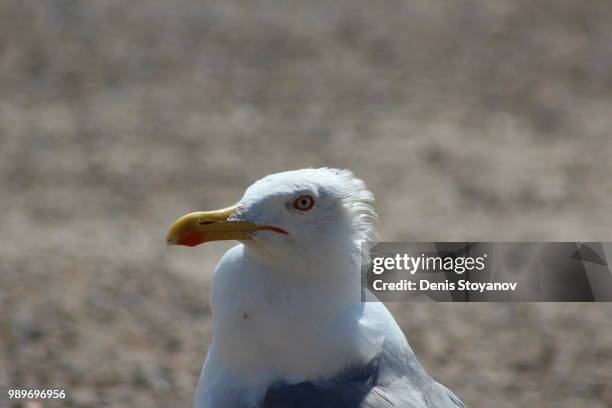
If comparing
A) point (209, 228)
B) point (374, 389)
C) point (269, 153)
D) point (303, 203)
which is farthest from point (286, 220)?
point (269, 153)

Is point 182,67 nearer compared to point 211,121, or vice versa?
point 211,121

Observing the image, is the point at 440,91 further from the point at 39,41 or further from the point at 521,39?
the point at 39,41

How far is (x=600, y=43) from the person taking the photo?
11.9 meters

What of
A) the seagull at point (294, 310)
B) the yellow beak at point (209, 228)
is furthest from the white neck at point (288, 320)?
the yellow beak at point (209, 228)

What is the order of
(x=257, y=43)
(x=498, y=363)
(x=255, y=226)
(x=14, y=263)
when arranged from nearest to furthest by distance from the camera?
(x=255, y=226)
(x=498, y=363)
(x=14, y=263)
(x=257, y=43)

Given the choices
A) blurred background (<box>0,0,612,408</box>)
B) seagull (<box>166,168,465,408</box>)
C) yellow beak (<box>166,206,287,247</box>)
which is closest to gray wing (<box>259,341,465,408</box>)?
seagull (<box>166,168,465,408</box>)

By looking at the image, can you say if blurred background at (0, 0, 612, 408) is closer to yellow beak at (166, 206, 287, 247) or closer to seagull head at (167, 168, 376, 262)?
yellow beak at (166, 206, 287, 247)

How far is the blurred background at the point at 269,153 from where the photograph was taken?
253 inches

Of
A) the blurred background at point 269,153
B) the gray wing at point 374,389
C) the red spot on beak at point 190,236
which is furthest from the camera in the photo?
the blurred background at point 269,153

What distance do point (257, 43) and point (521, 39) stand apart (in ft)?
9.88

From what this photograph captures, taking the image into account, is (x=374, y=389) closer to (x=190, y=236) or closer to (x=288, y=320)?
(x=288, y=320)

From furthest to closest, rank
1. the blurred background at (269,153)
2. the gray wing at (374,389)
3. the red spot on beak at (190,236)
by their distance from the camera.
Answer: the blurred background at (269,153) → the red spot on beak at (190,236) → the gray wing at (374,389)

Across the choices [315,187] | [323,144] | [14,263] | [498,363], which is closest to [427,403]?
[315,187]

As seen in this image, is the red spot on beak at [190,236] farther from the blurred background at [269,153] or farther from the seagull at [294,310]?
the blurred background at [269,153]
